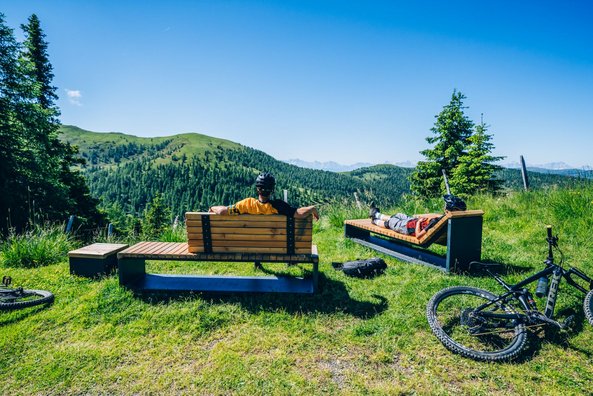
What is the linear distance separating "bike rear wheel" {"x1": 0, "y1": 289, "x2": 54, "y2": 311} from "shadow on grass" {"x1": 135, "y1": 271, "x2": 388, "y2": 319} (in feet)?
3.80

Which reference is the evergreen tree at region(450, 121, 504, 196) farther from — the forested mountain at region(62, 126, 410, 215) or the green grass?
the forested mountain at region(62, 126, 410, 215)

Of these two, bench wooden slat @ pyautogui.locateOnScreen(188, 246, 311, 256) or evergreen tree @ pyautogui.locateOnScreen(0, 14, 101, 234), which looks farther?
evergreen tree @ pyautogui.locateOnScreen(0, 14, 101, 234)

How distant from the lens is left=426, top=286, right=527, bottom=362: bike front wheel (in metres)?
2.89

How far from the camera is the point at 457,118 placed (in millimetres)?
27484

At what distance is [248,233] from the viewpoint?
398 cm

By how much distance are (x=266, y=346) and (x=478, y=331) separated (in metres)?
2.22

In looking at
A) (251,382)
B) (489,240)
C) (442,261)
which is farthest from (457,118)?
(251,382)

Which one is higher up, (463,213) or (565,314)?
(463,213)

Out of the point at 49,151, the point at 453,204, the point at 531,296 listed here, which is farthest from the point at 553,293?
the point at 49,151

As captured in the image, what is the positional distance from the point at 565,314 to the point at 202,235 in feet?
14.8

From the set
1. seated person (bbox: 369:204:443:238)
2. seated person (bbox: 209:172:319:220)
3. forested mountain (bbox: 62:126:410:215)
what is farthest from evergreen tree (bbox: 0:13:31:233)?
forested mountain (bbox: 62:126:410:215)

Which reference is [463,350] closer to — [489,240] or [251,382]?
[251,382]

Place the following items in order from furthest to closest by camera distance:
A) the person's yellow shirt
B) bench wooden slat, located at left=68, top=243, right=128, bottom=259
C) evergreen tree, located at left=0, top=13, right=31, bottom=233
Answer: evergreen tree, located at left=0, top=13, right=31, bottom=233 < bench wooden slat, located at left=68, top=243, right=128, bottom=259 < the person's yellow shirt

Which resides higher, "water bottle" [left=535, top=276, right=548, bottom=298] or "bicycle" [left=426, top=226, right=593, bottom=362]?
Answer: "water bottle" [left=535, top=276, right=548, bottom=298]
